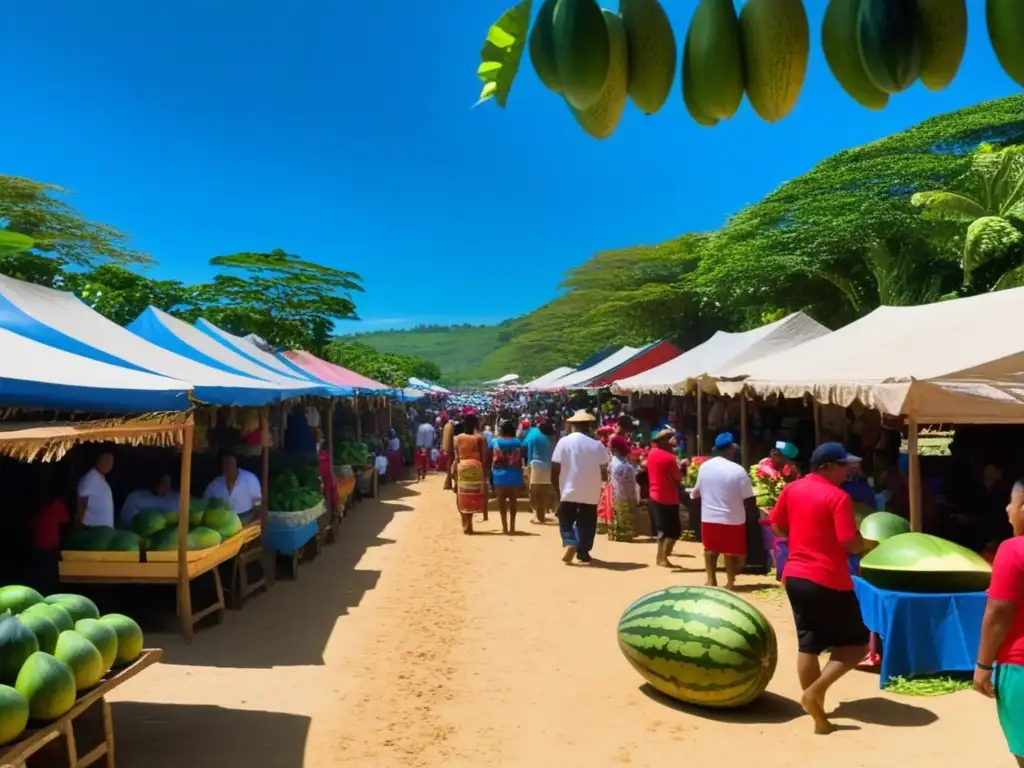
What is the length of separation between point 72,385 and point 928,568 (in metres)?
5.81

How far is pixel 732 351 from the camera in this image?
1393cm

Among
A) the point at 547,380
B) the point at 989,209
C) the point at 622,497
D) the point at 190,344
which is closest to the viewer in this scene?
the point at 190,344

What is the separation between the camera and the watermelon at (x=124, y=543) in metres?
6.97

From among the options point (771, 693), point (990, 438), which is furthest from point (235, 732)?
point (990, 438)

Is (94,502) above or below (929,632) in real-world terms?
above

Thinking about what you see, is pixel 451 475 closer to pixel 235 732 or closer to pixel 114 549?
pixel 114 549

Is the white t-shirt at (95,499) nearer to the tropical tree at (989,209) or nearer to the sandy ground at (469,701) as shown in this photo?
the sandy ground at (469,701)

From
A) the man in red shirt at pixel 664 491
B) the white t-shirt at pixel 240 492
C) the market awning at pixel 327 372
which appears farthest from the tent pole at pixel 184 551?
the market awning at pixel 327 372

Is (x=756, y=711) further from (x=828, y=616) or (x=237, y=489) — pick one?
(x=237, y=489)

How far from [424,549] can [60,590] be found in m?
5.09

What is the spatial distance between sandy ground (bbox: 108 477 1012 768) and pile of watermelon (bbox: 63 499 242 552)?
2.61ft

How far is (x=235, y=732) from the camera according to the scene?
511 cm

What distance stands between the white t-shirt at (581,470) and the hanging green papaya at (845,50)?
28.3 feet

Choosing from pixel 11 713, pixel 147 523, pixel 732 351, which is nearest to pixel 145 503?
pixel 147 523
